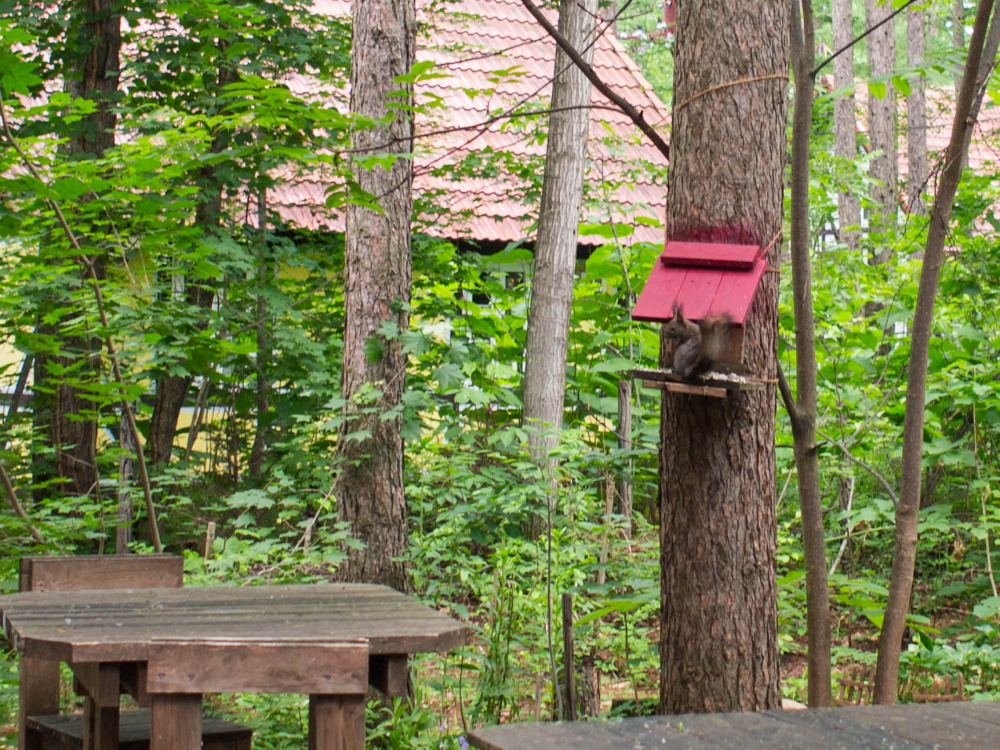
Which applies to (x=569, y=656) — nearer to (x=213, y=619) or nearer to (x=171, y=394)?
(x=213, y=619)

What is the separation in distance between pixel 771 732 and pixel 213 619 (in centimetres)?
177

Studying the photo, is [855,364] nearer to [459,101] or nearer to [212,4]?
[212,4]

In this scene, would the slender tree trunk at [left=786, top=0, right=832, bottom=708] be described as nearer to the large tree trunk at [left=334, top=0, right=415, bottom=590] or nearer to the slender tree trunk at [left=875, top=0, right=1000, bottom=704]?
the slender tree trunk at [left=875, top=0, right=1000, bottom=704]

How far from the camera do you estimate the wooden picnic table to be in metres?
2.68

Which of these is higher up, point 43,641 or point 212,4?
point 212,4

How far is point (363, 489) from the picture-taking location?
19.3ft

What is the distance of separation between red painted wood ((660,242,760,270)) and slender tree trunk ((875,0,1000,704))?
4.03 feet

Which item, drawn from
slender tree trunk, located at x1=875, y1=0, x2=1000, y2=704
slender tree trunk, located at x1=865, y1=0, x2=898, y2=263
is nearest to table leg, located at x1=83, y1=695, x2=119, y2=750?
slender tree trunk, located at x1=875, y1=0, x2=1000, y2=704

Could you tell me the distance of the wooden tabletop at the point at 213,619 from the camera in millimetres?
2705

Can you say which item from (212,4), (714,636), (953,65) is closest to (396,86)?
(212,4)

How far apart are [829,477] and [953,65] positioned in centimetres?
375

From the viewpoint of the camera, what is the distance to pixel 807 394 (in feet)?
13.2

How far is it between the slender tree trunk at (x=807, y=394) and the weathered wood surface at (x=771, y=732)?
5.70ft

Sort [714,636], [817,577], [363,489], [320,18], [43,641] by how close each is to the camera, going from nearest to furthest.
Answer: [43,641] < [714,636] < [817,577] < [363,489] < [320,18]
